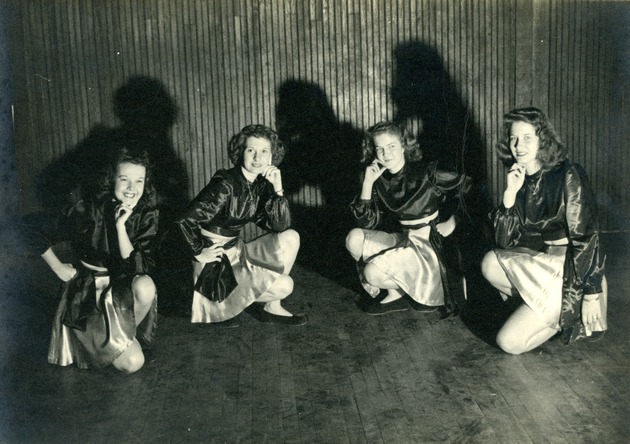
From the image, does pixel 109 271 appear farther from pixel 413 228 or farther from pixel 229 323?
pixel 413 228

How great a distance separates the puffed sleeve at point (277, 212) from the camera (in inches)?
167

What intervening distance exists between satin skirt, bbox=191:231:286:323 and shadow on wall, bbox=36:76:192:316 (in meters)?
1.84

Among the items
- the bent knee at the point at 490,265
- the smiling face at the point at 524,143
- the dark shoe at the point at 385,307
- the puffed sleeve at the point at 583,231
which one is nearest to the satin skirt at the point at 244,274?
the dark shoe at the point at 385,307

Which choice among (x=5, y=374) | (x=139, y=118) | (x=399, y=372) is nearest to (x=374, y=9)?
(x=139, y=118)

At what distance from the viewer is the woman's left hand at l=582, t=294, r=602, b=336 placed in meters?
3.53

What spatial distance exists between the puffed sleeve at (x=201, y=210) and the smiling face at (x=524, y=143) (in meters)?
1.60

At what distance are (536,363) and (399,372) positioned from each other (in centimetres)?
67

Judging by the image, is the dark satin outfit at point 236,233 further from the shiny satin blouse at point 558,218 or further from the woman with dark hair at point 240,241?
the shiny satin blouse at point 558,218

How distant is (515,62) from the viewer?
6.11 meters

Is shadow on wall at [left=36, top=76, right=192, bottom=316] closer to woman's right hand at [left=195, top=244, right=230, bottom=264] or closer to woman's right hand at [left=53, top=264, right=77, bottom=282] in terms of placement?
woman's right hand at [left=195, top=244, right=230, bottom=264]

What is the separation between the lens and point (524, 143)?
3779mm

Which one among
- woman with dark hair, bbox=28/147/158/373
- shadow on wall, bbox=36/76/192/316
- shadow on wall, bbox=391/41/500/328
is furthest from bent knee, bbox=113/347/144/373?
shadow on wall, bbox=391/41/500/328

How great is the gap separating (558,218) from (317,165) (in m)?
2.89

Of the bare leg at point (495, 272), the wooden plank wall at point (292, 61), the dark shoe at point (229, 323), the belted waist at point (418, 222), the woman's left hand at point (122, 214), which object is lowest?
the dark shoe at point (229, 323)
